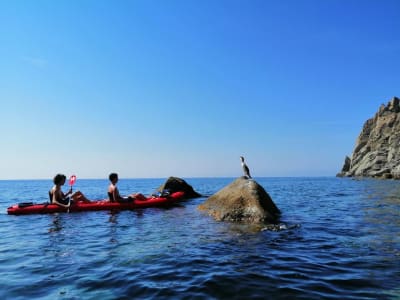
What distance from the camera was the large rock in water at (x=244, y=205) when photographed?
12.6m

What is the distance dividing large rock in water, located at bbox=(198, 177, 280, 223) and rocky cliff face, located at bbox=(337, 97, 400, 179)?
63053 millimetres

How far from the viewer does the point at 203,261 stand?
24.5ft

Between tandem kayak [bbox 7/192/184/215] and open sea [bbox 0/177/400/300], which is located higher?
→ tandem kayak [bbox 7/192/184/215]

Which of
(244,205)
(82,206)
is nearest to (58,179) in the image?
(82,206)

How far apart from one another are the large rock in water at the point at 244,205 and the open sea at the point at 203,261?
88cm

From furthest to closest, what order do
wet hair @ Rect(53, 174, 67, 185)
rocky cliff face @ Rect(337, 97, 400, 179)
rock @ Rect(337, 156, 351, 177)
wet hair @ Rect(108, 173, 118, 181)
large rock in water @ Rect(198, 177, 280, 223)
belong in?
rock @ Rect(337, 156, 351, 177) → rocky cliff face @ Rect(337, 97, 400, 179) → wet hair @ Rect(108, 173, 118, 181) → wet hair @ Rect(53, 174, 67, 185) → large rock in water @ Rect(198, 177, 280, 223)

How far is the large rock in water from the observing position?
12586 millimetres

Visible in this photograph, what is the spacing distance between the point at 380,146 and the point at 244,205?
316 ft

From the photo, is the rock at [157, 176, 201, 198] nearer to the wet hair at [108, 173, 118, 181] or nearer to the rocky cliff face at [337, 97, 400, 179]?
the wet hair at [108, 173, 118, 181]

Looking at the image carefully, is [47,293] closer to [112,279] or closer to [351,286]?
[112,279]

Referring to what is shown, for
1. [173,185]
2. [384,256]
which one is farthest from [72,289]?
[173,185]

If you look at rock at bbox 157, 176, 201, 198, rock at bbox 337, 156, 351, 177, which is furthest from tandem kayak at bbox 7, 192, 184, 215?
rock at bbox 337, 156, 351, 177

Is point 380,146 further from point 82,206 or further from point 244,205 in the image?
point 82,206

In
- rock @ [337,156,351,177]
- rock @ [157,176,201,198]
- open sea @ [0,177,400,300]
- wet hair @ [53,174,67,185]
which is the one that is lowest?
open sea @ [0,177,400,300]
